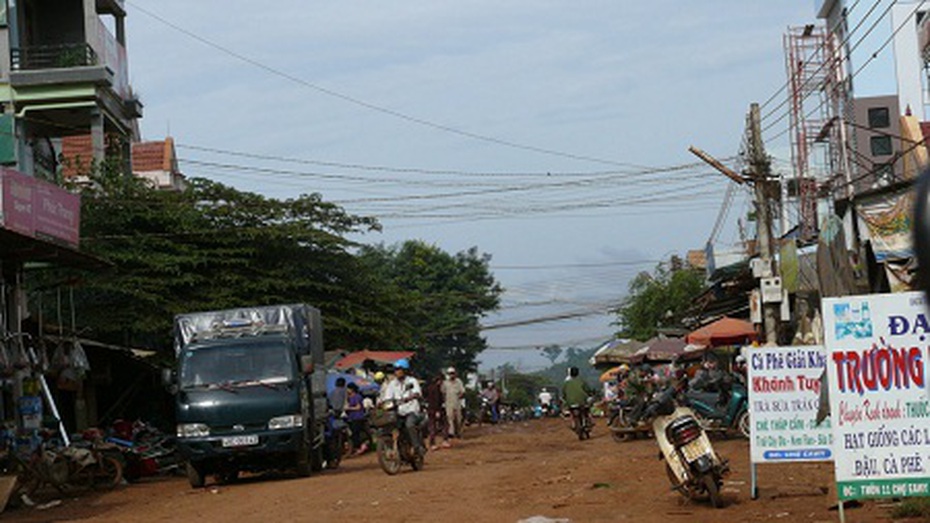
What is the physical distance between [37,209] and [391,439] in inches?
242

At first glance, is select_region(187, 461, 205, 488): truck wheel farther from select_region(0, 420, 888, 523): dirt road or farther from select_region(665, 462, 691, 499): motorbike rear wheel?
select_region(665, 462, 691, 499): motorbike rear wheel

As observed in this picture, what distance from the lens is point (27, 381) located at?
22156mm

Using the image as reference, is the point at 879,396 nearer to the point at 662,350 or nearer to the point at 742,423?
the point at 742,423

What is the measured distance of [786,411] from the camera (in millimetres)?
12688

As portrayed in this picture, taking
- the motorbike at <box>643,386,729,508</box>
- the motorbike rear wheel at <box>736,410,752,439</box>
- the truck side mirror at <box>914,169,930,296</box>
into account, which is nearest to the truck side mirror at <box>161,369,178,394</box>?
the motorbike at <box>643,386,729,508</box>

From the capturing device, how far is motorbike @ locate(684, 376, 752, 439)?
2498 centimetres

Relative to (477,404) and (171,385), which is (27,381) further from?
(477,404)

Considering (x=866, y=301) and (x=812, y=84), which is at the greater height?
(x=812, y=84)

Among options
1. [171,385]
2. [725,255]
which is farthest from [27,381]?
[725,255]

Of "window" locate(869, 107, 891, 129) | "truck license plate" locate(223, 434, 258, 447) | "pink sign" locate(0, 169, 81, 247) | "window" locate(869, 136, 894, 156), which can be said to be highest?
"window" locate(869, 107, 891, 129)

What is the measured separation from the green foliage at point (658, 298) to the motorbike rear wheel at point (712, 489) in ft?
160

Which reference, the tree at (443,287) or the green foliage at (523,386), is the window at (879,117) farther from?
the green foliage at (523,386)

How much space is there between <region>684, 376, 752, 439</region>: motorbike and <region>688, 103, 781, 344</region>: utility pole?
244 cm

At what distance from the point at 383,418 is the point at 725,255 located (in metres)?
35.4
